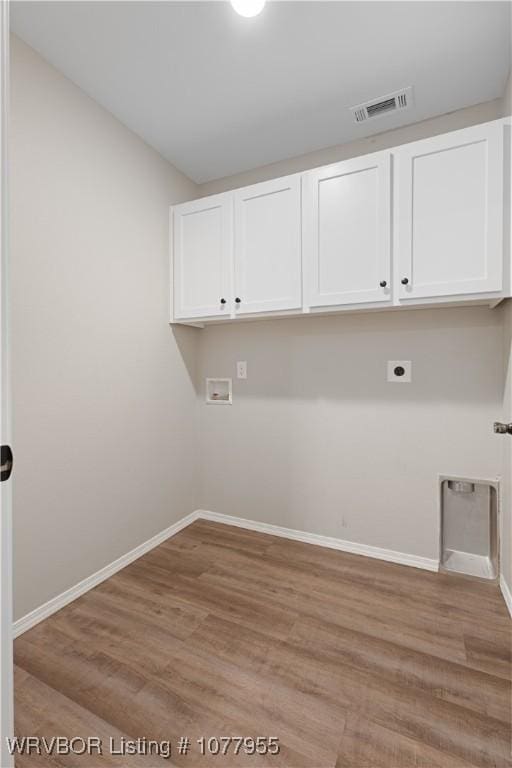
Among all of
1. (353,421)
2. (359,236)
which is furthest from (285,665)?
(359,236)

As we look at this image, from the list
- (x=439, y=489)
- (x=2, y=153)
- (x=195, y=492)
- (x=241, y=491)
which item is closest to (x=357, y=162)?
(x=2, y=153)

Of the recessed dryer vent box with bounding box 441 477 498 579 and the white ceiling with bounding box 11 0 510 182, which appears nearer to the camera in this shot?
the white ceiling with bounding box 11 0 510 182

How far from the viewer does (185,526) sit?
2766mm

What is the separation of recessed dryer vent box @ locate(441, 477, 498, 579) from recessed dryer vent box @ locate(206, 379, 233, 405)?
5.05 ft

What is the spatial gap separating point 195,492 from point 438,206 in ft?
8.12

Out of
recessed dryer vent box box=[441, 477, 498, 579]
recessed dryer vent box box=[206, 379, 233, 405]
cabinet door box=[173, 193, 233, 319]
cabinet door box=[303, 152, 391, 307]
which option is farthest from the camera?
recessed dryer vent box box=[206, 379, 233, 405]

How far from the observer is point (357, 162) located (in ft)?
6.50

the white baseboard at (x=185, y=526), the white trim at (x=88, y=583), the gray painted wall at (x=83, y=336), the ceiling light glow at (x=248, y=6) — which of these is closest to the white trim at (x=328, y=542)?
the white baseboard at (x=185, y=526)

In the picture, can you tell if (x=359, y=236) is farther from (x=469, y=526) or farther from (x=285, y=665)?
(x=285, y=665)

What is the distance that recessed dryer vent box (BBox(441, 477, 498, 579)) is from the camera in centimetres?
205

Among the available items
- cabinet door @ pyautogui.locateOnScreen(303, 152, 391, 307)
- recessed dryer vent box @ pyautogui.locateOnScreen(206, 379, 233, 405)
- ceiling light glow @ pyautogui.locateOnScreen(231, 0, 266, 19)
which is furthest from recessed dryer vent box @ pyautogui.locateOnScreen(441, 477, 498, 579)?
ceiling light glow @ pyautogui.locateOnScreen(231, 0, 266, 19)

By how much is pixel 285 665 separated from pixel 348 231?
2085mm

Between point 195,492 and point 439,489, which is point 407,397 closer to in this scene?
point 439,489

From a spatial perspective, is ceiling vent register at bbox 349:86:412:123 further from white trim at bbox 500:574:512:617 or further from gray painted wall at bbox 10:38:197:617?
white trim at bbox 500:574:512:617
